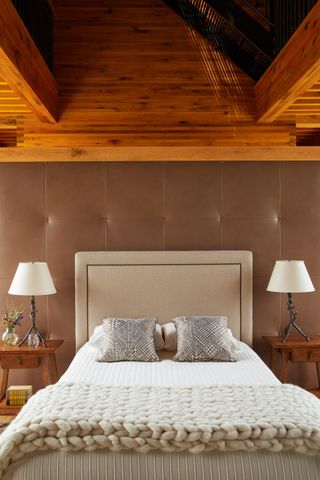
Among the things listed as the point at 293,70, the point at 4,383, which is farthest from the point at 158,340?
the point at 293,70

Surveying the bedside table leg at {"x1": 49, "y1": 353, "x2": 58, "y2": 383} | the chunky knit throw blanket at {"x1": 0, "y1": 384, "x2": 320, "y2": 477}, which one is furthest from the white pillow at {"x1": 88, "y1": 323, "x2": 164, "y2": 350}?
the chunky knit throw blanket at {"x1": 0, "y1": 384, "x2": 320, "y2": 477}

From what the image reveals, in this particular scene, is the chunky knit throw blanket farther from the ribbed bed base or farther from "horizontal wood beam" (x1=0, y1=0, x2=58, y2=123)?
"horizontal wood beam" (x1=0, y1=0, x2=58, y2=123)

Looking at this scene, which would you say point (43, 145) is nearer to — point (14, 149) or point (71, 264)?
point (14, 149)

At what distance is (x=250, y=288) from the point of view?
4.55 meters

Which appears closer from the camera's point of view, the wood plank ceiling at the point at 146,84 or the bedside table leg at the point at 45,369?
the bedside table leg at the point at 45,369

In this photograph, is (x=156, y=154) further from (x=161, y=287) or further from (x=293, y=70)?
(x=293, y=70)

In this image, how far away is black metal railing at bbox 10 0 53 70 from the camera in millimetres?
3492

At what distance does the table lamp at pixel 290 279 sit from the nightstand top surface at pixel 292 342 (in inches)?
1.9

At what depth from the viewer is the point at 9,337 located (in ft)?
14.1

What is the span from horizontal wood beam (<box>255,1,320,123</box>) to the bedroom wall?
67 centimetres

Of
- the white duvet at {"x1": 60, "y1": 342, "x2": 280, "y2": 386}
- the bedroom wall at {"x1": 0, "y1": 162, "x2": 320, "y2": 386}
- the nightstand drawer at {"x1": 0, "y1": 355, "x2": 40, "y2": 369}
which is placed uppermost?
the bedroom wall at {"x1": 0, "y1": 162, "x2": 320, "y2": 386}

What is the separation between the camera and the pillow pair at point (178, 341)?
3891 mm

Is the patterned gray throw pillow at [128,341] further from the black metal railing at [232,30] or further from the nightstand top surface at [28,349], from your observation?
the black metal railing at [232,30]

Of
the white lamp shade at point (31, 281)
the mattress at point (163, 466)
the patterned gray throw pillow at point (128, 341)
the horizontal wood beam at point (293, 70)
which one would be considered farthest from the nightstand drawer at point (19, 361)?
the horizontal wood beam at point (293, 70)
